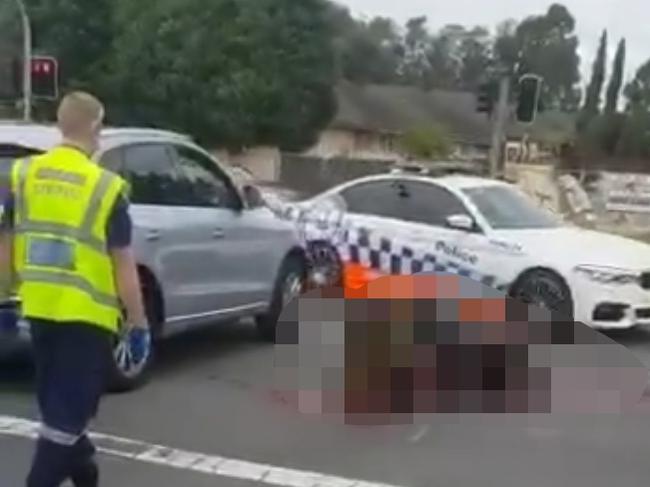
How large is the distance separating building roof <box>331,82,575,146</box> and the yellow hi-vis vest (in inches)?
2372

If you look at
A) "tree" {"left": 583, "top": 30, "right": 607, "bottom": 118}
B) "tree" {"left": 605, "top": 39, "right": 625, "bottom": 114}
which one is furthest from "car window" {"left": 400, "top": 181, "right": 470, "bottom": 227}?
"tree" {"left": 605, "top": 39, "right": 625, "bottom": 114}

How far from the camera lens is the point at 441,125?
246 feet

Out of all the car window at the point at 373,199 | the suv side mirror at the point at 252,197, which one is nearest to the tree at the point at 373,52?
the car window at the point at 373,199

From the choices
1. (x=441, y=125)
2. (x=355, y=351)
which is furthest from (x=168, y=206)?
(x=441, y=125)

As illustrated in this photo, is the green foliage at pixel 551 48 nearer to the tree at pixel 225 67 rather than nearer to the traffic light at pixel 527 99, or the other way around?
the tree at pixel 225 67

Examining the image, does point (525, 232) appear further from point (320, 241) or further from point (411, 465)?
point (411, 465)

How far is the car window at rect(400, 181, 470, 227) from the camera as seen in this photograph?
470 inches

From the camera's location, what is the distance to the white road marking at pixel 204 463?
20.8ft

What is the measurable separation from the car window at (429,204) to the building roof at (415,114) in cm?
5275

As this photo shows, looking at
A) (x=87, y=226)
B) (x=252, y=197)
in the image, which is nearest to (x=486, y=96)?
(x=252, y=197)

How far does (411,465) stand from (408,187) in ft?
19.6

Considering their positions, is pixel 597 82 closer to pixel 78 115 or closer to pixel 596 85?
pixel 596 85

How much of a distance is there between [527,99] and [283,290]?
39.5 ft

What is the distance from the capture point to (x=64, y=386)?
5.00 meters
